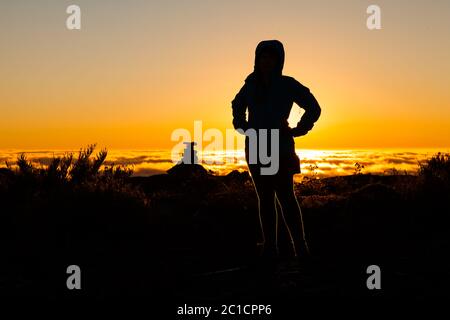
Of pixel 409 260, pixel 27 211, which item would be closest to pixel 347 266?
pixel 409 260

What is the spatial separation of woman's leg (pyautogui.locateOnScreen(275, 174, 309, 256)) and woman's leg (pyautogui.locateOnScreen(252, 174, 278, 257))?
0.12m

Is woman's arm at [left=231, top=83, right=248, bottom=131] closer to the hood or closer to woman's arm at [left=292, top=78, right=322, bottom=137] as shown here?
the hood

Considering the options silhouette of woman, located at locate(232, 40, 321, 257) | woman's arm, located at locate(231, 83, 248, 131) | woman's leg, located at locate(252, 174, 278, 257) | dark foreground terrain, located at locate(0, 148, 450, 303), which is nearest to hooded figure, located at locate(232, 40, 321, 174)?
silhouette of woman, located at locate(232, 40, 321, 257)

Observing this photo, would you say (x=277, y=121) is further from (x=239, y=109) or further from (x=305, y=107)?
(x=239, y=109)

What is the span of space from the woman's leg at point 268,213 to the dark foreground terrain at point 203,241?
21cm

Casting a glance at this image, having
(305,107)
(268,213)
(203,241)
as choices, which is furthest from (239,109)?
(203,241)

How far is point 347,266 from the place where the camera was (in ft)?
24.7

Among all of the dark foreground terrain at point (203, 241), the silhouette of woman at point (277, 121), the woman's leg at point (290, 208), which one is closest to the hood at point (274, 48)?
the silhouette of woman at point (277, 121)

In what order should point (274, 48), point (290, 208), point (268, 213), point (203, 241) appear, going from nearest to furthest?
point (274, 48), point (290, 208), point (268, 213), point (203, 241)

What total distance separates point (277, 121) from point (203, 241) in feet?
9.83

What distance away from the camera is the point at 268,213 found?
776cm

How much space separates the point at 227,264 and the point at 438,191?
5.03 metres

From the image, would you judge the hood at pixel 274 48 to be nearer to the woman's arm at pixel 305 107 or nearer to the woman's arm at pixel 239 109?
the woman's arm at pixel 305 107

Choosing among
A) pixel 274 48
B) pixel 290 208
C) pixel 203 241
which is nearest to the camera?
pixel 274 48
